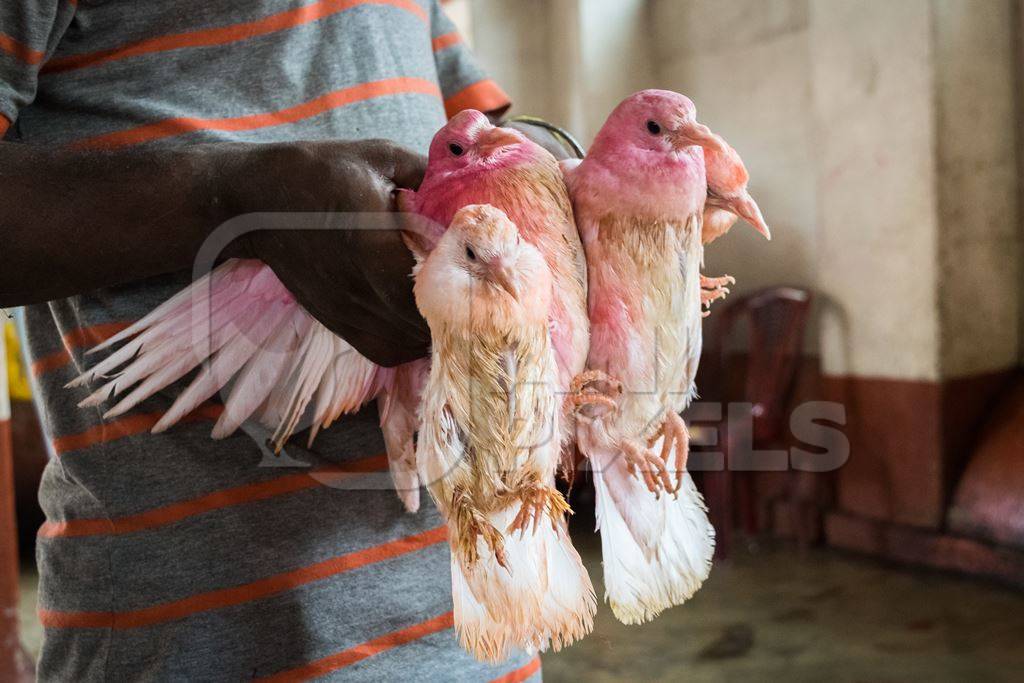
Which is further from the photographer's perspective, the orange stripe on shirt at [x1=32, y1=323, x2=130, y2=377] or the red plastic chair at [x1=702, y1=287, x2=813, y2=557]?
the red plastic chair at [x1=702, y1=287, x2=813, y2=557]

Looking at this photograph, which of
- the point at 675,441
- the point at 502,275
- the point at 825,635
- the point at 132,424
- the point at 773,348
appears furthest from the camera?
the point at 773,348

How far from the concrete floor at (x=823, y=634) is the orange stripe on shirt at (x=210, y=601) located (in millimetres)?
1729

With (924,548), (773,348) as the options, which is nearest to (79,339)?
(924,548)

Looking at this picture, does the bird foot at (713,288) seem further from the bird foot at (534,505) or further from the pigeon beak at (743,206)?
the bird foot at (534,505)

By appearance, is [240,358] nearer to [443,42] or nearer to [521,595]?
[521,595]

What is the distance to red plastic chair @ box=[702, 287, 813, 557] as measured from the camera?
3.61 metres

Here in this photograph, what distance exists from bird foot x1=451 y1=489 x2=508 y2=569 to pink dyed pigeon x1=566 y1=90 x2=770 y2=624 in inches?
4.1

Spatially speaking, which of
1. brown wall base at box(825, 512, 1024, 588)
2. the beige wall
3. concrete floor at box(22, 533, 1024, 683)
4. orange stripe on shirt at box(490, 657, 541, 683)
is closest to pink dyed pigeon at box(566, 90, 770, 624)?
orange stripe on shirt at box(490, 657, 541, 683)

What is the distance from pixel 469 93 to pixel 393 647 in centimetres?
54

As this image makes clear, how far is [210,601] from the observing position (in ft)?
2.29

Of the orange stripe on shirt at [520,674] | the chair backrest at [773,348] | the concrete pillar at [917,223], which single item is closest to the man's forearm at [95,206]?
the orange stripe on shirt at [520,674]

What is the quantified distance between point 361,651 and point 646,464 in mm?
306

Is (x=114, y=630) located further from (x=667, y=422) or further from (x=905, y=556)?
(x=905, y=556)

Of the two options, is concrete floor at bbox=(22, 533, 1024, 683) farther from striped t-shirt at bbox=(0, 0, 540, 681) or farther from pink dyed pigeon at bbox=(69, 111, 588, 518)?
pink dyed pigeon at bbox=(69, 111, 588, 518)
